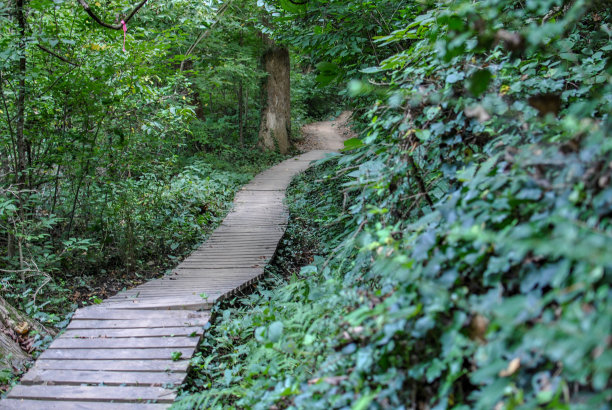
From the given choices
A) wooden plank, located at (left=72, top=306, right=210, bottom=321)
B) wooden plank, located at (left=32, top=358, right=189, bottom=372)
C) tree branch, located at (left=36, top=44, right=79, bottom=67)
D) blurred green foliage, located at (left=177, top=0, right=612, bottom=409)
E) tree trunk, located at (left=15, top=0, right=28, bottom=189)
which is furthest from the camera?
tree branch, located at (left=36, top=44, right=79, bottom=67)

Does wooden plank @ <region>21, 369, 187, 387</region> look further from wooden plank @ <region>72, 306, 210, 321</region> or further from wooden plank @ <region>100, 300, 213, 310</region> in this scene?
wooden plank @ <region>100, 300, 213, 310</region>

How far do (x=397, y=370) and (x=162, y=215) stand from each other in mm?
6818

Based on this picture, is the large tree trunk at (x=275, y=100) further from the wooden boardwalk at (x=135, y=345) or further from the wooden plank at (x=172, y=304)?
the wooden plank at (x=172, y=304)

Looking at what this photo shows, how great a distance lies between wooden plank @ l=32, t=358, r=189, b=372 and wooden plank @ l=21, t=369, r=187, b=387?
0.04 m

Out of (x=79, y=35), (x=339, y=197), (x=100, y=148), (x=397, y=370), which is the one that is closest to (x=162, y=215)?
(x=100, y=148)

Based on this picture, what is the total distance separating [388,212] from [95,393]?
2792 millimetres

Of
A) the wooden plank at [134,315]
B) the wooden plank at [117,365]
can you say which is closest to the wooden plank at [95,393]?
the wooden plank at [117,365]

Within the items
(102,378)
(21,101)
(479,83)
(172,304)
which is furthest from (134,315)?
(479,83)

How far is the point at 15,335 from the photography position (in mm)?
4164

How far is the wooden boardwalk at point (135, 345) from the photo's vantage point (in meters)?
3.29

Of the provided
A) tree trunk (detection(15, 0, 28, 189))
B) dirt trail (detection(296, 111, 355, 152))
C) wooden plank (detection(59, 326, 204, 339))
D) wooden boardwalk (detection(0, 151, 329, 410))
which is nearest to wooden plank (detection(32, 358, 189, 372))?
wooden boardwalk (detection(0, 151, 329, 410))

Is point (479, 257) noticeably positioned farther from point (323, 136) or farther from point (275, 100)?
point (323, 136)

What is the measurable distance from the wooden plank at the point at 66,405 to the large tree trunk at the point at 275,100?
44.9ft

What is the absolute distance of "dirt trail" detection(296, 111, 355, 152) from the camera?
19.0 metres
